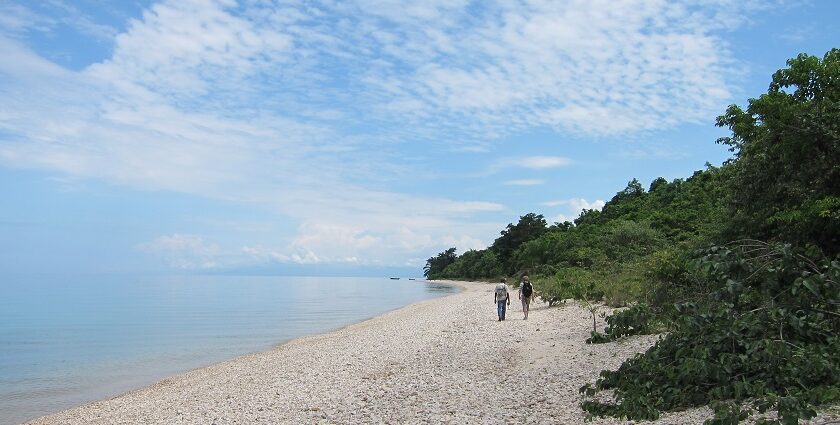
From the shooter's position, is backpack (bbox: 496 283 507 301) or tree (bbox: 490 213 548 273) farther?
tree (bbox: 490 213 548 273)

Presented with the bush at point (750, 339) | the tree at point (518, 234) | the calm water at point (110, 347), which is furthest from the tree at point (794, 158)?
the tree at point (518, 234)

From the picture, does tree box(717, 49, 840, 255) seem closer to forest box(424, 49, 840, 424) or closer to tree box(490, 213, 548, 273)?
forest box(424, 49, 840, 424)

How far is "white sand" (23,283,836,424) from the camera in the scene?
9398 millimetres

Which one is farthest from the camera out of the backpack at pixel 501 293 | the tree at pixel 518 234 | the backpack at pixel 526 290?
the tree at pixel 518 234

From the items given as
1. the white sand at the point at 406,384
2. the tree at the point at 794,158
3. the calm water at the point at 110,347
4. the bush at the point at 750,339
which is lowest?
the calm water at the point at 110,347

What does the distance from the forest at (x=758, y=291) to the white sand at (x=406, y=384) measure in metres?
0.64

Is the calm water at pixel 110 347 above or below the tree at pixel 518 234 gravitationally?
below

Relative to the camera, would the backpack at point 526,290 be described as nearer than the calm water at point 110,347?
No

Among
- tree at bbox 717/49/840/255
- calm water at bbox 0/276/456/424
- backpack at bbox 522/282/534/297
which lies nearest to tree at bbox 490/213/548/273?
calm water at bbox 0/276/456/424

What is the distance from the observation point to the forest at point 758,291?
20.9ft

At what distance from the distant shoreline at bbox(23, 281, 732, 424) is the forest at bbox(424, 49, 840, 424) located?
64 cm

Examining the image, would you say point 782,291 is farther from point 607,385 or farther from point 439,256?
point 439,256

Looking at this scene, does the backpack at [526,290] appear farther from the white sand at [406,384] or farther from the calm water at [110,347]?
the calm water at [110,347]

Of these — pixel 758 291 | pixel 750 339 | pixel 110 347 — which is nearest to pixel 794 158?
pixel 758 291
